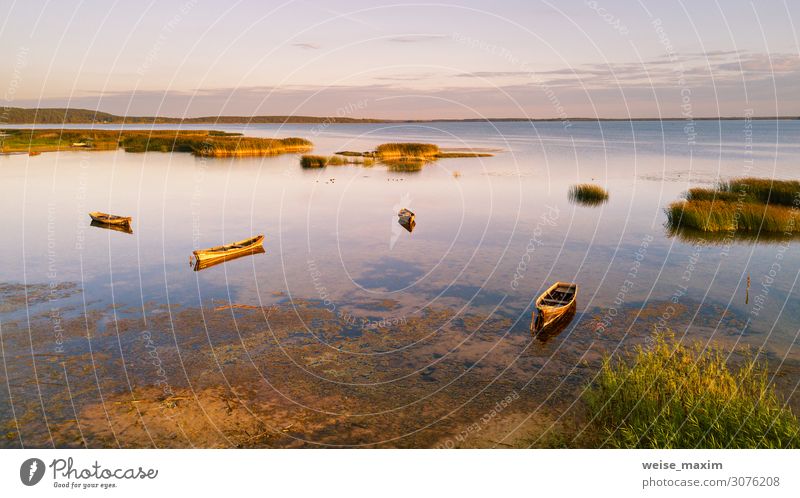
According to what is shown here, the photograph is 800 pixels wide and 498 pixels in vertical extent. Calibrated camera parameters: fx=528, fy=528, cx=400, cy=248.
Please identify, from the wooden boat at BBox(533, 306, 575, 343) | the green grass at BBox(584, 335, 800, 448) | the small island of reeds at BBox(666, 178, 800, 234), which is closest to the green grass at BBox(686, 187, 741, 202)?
the small island of reeds at BBox(666, 178, 800, 234)

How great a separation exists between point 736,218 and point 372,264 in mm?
30975

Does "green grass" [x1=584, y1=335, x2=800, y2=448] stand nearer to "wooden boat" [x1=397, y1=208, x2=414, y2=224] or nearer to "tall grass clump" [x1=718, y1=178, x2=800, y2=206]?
"wooden boat" [x1=397, y1=208, x2=414, y2=224]

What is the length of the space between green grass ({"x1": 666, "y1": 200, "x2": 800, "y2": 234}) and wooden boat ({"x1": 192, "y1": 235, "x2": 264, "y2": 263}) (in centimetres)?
3361

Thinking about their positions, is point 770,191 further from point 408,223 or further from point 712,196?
point 408,223

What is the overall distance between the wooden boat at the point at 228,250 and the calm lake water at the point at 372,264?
3.17 feet

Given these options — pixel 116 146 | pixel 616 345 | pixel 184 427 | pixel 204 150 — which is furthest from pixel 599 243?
pixel 116 146

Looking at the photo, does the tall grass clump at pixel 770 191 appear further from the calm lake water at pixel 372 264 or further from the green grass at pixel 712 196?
the calm lake water at pixel 372 264

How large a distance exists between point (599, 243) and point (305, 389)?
92.5ft

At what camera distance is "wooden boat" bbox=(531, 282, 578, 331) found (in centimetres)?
2289

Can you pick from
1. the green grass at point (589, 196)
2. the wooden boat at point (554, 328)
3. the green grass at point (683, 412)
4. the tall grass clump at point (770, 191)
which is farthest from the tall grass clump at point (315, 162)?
the green grass at point (683, 412)

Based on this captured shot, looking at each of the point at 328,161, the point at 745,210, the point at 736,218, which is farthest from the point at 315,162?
the point at 745,210

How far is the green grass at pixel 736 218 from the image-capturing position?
42.1 m
